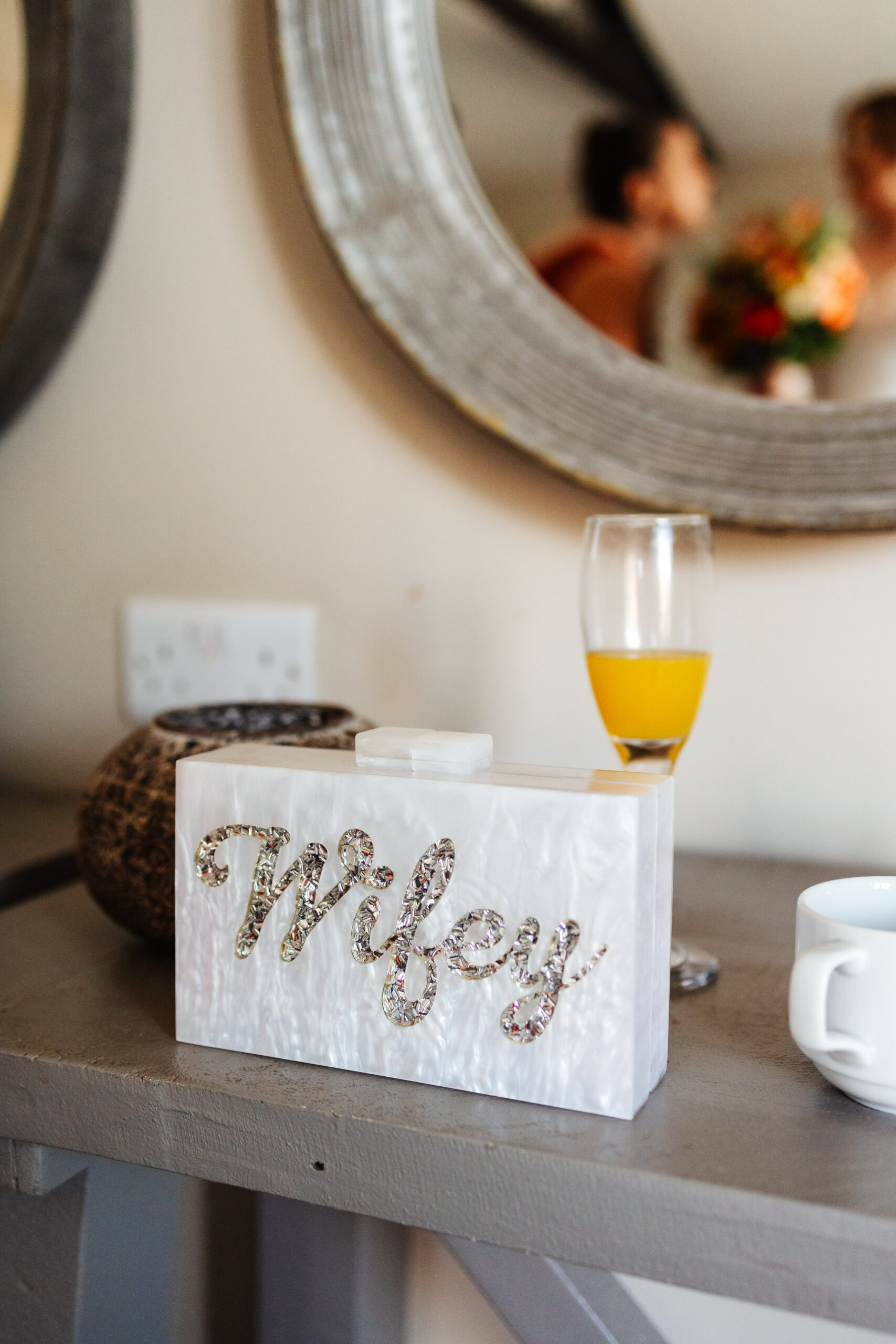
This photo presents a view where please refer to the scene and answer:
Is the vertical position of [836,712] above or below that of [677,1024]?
above

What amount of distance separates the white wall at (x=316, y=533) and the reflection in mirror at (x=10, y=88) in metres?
0.10

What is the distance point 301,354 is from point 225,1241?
735 mm

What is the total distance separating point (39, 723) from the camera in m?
0.96

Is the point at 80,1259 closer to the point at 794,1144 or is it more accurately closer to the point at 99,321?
the point at 794,1144

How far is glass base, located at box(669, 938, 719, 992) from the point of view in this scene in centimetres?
55

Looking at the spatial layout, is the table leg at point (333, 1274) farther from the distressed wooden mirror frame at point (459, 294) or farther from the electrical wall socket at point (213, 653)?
the distressed wooden mirror frame at point (459, 294)

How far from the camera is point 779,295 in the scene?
0.69 meters

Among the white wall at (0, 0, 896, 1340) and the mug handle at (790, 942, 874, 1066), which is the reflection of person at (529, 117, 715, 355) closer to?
the white wall at (0, 0, 896, 1340)

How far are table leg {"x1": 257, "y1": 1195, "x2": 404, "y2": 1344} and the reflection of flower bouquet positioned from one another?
0.72 metres

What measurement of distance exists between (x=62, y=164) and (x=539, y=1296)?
2.88 ft

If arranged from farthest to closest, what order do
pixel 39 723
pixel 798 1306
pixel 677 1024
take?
pixel 39 723 < pixel 677 1024 < pixel 798 1306

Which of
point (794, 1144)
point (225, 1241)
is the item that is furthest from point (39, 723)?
point (794, 1144)

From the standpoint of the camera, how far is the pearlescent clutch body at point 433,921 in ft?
1.34

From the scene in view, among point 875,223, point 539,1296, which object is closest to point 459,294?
point 875,223
